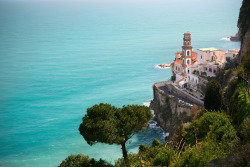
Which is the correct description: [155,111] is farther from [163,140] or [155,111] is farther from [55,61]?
[55,61]

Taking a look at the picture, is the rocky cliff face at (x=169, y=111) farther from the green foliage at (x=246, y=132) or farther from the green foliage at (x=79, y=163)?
the green foliage at (x=246, y=132)

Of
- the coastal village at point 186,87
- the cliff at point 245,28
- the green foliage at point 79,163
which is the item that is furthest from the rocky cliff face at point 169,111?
the green foliage at point 79,163

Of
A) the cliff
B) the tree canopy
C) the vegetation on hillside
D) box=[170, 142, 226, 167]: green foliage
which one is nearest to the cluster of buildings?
the cliff

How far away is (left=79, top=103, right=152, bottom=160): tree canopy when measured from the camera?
23.9 metres

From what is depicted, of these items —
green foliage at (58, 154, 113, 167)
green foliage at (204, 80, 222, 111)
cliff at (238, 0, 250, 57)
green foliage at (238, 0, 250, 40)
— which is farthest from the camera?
green foliage at (238, 0, 250, 40)

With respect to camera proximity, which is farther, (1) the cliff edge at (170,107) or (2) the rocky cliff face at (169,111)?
(1) the cliff edge at (170,107)

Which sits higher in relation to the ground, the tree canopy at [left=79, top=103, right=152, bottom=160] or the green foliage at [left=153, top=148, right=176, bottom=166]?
the tree canopy at [left=79, top=103, right=152, bottom=160]

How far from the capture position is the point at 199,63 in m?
53.7

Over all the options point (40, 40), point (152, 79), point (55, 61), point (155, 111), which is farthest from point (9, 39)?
point (155, 111)

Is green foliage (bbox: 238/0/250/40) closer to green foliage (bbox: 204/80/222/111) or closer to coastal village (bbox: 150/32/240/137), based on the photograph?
coastal village (bbox: 150/32/240/137)

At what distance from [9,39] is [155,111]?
117 m

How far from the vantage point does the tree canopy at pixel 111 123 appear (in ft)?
78.5

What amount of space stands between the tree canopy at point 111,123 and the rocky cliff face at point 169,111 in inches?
695

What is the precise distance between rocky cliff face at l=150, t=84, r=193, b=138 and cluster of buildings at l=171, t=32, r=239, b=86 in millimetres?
5399
